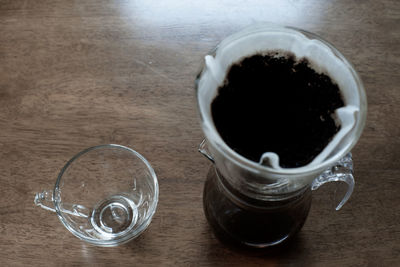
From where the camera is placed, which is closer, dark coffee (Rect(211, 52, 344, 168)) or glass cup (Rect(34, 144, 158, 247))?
dark coffee (Rect(211, 52, 344, 168))

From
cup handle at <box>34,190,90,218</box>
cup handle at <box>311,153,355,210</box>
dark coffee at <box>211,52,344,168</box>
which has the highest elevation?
dark coffee at <box>211,52,344,168</box>

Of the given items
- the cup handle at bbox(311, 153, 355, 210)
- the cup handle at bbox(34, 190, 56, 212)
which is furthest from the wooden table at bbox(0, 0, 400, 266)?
the cup handle at bbox(311, 153, 355, 210)

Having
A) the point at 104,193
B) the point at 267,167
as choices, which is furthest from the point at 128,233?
the point at 267,167

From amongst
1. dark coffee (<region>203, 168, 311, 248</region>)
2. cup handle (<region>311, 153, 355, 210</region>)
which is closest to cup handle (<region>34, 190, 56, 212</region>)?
dark coffee (<region>203, 168, 311, 248</region>)

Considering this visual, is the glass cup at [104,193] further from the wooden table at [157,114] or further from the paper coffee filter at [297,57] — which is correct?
the paper coffee filter at [297,57]

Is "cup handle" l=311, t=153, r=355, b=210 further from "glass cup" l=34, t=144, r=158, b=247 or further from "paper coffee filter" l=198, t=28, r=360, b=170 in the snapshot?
"glass cup" l=34, t=144, r=158, b=247

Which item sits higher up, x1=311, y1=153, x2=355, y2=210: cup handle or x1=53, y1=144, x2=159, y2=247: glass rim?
x1=311, y1=153, x2=355, y2=210: cup handle
